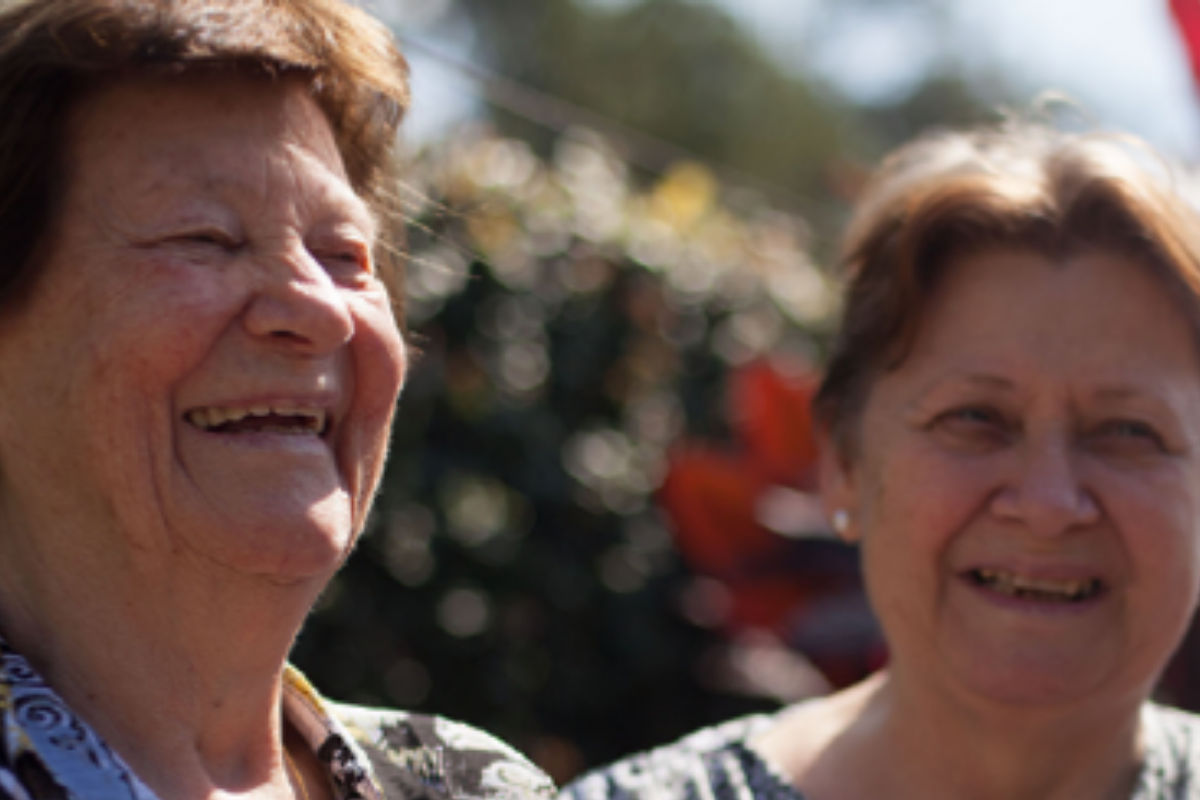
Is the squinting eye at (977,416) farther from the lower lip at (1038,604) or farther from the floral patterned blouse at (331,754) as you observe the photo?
the floral patterned blouse at (331,754)

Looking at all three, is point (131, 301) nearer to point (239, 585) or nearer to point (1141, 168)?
point (239, 585)

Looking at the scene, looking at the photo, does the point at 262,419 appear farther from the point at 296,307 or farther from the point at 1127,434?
the point at 1127,434

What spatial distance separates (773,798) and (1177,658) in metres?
1.81

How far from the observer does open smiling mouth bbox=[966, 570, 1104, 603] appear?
8.05ft

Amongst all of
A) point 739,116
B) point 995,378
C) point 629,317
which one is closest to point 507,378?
point 629,317

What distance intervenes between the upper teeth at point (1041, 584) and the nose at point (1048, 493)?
0.10m

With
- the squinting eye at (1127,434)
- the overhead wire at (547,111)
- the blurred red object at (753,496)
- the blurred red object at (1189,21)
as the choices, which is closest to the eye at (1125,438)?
the squinting eye at (1127,434)

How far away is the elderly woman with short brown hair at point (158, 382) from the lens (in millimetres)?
1599

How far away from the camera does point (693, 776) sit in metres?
2.64

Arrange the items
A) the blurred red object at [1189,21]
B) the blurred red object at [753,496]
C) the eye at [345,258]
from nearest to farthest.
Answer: the eye at [345,258] → the blurred red object at [1189,21] → the blurred red object at [753,496]

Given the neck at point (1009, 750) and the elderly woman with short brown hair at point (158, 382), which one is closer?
the elderly woman with short brown hair at point (158, 382)

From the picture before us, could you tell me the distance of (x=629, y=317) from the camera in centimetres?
530

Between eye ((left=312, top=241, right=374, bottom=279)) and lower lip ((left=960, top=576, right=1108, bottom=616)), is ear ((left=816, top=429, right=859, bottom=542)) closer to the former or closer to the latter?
lower lip ((left=960, top=576, right=1108, bottom=616))

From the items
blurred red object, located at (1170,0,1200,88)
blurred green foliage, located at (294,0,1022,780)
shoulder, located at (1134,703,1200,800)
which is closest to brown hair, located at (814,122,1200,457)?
shoulder, located at (1134,703,1200,800)
